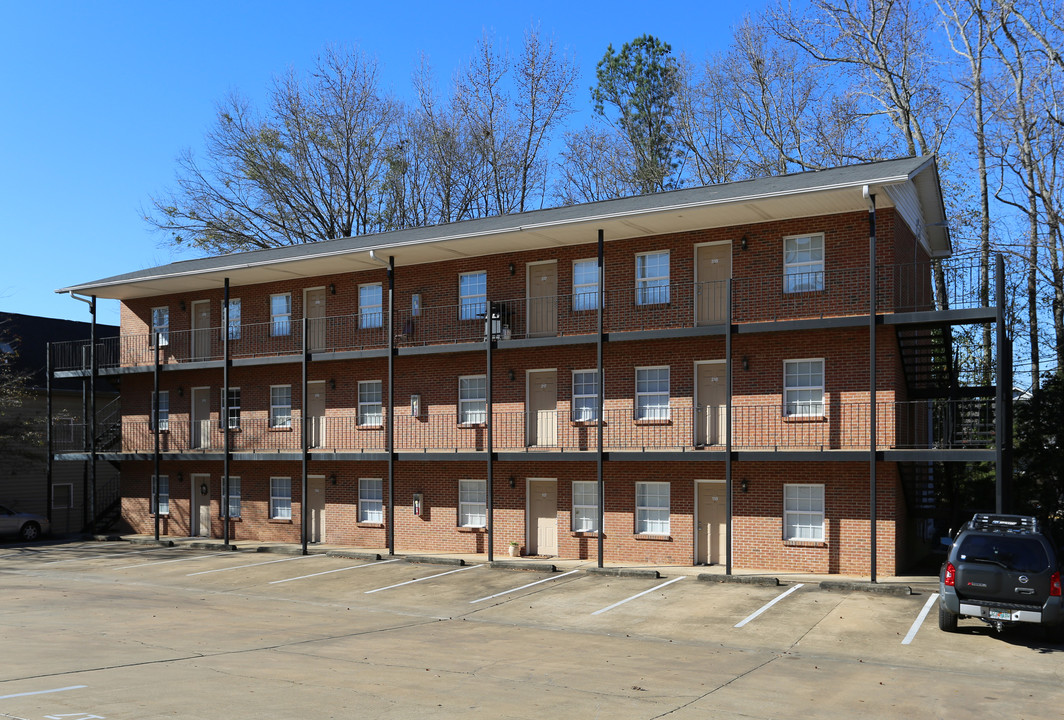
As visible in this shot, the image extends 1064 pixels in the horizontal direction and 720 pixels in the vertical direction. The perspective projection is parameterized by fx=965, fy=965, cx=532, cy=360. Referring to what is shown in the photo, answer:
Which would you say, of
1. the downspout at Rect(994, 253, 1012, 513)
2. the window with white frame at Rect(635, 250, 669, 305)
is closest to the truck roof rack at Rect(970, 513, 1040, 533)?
the downspout at Rect(994, 253, 1012, 513)

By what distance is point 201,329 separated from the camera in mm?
30391

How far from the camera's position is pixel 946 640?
1434 cm

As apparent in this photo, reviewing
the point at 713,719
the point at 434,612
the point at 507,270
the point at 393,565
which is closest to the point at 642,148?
the point at 507,270

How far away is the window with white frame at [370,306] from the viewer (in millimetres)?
27062

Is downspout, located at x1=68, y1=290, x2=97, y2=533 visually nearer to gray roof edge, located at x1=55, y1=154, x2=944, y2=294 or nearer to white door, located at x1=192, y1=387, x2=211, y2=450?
gray roof edge, located at x1=55, y1=154, x2=944, y2=294

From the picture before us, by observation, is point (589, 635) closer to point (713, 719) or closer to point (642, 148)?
point (713, 719)

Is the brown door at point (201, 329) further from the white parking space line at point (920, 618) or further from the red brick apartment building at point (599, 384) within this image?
the white parking space line at point (920, 618)

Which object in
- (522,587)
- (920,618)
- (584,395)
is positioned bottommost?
(522,587)

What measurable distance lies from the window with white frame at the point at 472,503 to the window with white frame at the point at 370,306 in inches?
207

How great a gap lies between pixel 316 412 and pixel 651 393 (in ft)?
34.5

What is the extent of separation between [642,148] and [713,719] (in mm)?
33692

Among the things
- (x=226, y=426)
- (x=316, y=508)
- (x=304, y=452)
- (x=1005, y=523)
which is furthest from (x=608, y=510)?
(x=226, y=426)

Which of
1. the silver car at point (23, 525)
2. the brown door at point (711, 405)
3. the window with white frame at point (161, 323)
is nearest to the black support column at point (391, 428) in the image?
the brown door at point (711, 405)

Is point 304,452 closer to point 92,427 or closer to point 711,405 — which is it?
point 92,427
